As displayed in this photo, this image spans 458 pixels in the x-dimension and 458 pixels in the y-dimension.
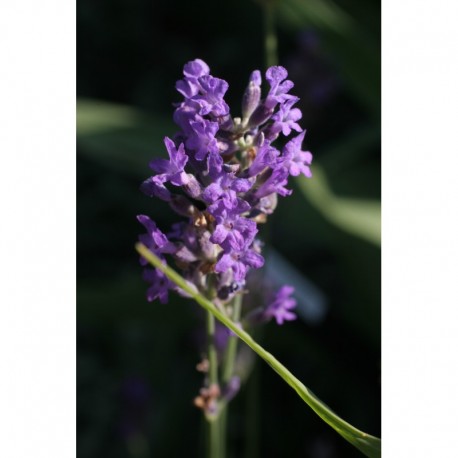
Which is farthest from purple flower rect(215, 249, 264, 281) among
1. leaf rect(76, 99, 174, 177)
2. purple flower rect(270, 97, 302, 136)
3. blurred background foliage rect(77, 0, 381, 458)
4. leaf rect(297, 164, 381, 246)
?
leaf rect(76, 99, 174, 177)

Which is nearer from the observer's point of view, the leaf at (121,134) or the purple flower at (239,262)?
the purple flower at (239,262)

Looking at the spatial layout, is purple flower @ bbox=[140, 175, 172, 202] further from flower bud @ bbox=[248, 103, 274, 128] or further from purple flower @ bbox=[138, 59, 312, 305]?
flower bud @ bbox=[248, 103, 274, 128]

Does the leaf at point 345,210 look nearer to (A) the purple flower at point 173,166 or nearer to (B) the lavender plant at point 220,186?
(B) the lavender plant at point 220,186

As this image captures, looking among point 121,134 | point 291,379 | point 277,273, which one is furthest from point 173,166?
point 121,134

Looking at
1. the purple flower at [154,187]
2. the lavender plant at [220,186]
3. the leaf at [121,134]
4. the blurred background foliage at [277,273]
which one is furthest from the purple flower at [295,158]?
the leaf at [121,134]

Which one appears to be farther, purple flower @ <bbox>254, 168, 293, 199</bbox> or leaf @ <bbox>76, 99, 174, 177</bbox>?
leaf @ <bbox>76, 99, 174, 177</bbox>

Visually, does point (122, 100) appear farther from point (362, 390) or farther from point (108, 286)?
point (362, 390)

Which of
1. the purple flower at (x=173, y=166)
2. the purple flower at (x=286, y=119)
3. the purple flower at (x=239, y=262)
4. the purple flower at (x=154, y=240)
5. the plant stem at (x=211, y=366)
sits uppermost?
the purple flower at (x=286, y=119)
